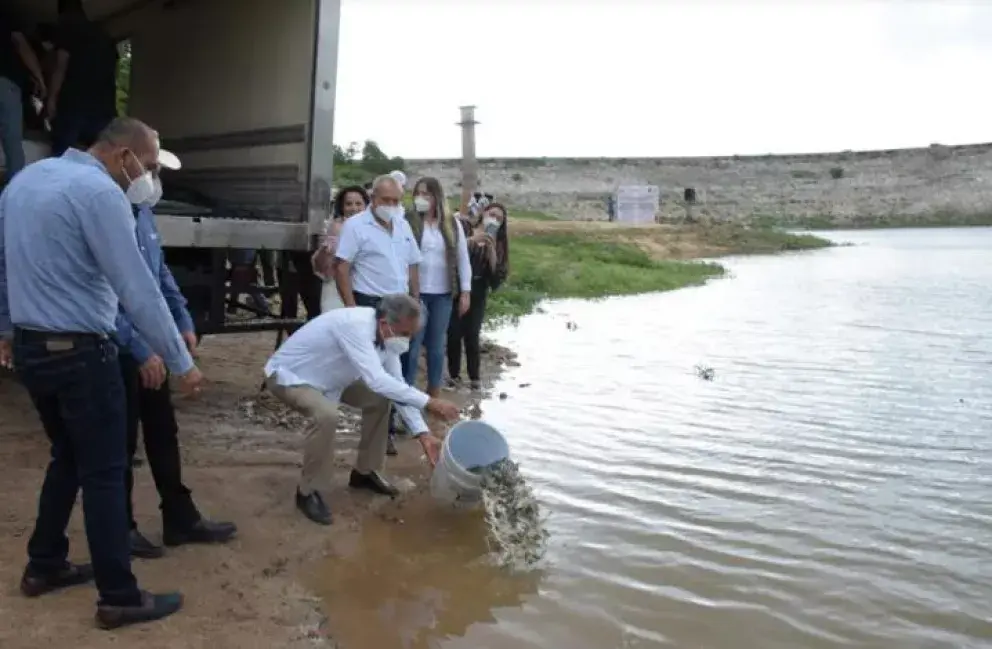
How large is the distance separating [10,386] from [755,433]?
5555 mm

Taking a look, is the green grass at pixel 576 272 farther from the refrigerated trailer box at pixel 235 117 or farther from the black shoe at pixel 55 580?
the black shoe at pixel 55 580

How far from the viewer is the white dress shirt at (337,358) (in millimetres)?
4859

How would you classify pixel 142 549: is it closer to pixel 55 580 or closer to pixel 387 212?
pixel 55 580

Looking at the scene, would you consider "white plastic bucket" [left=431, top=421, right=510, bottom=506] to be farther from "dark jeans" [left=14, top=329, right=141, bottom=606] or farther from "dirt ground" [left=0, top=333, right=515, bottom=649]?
"dark jeans" [left=14, top=329, right=141, bottom=606]

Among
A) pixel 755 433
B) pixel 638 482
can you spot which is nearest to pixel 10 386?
pixel 638 482

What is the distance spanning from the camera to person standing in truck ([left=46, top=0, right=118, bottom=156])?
22.5ft

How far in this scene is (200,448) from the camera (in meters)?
6.22

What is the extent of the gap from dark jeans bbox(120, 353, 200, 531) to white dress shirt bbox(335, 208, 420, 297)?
1993mm

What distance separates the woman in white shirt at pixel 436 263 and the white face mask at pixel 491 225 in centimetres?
147

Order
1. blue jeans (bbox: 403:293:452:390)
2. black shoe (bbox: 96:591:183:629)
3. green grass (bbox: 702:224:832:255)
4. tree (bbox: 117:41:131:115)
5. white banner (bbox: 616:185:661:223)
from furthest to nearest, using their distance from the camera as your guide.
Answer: white banner (bbox: 616:185:661:223) → green grass (bbox: 702:224:832:255) → tree (bbox: 117:41:131:115) → blue jeans (bbox: 403:293:452:390) → black shoe (bbox: 96:591:183:629)

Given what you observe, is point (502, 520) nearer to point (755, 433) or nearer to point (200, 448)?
point (200, 448)

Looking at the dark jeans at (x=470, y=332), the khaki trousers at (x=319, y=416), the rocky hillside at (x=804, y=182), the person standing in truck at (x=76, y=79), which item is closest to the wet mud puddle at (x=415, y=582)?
the khaki trousers at (x=319, y=416)

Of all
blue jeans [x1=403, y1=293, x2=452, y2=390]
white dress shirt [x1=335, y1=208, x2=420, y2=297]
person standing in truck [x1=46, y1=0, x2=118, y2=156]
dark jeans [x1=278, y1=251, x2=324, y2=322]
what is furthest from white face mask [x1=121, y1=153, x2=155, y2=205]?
blue jeans [x1=403, y1=293, x2=452, y2=390]

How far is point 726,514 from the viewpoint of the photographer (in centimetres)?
541
